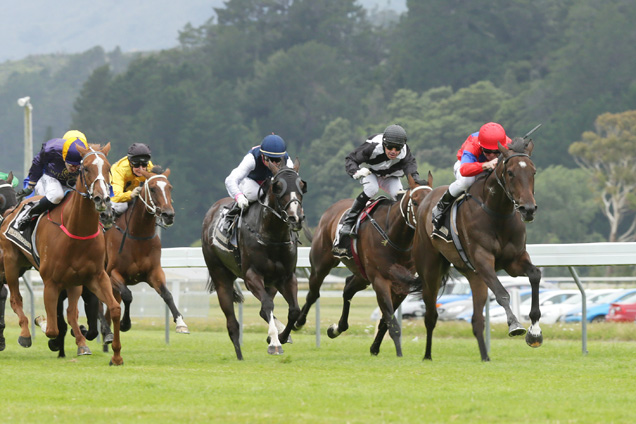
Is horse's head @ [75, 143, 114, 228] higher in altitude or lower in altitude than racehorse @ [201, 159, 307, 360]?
higher

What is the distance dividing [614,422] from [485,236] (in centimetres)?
393

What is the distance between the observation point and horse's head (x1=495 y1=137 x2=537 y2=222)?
995 cm

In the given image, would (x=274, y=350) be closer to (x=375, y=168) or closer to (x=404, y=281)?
(x=404, y=281)

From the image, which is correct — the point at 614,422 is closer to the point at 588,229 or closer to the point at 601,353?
the point at 601,353

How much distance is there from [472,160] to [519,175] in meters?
1.05

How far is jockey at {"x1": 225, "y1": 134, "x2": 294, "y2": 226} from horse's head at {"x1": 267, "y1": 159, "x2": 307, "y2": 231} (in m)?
0.40

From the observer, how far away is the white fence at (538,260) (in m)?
11.8

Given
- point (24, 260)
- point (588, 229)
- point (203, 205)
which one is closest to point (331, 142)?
point (203, 205)

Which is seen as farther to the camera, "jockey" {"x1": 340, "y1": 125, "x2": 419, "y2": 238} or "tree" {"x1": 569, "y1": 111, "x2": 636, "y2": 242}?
"tree" {"x1": 569, "y1": 111, "x2": 636, "y2": 242}

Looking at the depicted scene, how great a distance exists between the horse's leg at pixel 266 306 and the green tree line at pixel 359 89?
54.8 m

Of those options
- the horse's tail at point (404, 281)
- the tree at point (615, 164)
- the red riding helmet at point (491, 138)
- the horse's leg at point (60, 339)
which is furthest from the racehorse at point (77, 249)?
the tree at point (615, 164)

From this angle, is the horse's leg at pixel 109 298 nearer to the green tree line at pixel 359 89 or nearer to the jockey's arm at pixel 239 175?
the jockey's arm at pixel 239 175

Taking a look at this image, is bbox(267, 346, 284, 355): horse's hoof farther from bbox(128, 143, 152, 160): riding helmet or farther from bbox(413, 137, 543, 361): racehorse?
bbox(128, 143, 152, 160): riding helmet

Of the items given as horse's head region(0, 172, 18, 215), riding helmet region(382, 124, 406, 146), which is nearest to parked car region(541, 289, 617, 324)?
riding helmet region(382, 124, 406, 146)
